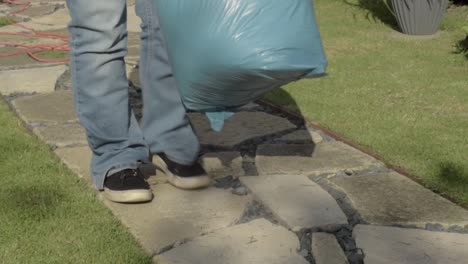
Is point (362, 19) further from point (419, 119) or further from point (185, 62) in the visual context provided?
point (185, 62)

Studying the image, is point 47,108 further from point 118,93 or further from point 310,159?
point 310,159

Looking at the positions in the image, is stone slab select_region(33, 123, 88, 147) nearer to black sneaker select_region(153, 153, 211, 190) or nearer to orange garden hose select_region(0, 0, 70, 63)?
black sneaker select_region(153, 153, 211, 190)

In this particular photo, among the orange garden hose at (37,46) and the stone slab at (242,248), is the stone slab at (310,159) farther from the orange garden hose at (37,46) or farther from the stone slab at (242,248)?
the orange garden hose at (37,46)

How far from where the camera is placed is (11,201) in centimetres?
232

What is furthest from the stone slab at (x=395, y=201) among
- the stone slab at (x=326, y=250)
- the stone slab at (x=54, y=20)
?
the stone slab at (x=54, y=20)

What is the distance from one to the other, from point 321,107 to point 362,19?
2369 mm

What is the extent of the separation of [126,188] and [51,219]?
243 millimetres

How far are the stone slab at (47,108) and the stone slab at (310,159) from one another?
865mm

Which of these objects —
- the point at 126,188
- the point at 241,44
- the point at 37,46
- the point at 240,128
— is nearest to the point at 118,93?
the point at 126,188

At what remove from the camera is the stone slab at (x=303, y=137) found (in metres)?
2.99

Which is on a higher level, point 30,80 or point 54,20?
point 30,80

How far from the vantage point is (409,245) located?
2133mm

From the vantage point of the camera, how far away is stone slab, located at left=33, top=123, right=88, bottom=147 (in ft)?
9.43

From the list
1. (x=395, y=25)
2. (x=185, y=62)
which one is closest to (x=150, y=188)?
(x=185, y=62)
